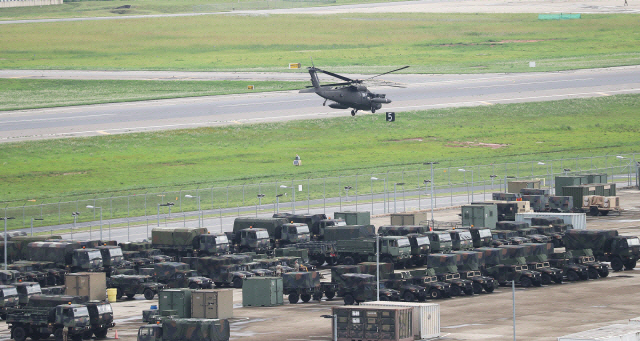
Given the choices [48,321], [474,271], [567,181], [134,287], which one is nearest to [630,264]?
[474,271]

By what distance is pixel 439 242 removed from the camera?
2859 inches

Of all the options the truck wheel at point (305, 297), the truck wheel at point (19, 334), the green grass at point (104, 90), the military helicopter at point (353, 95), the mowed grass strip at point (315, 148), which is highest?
the green grass at point (104, 90)

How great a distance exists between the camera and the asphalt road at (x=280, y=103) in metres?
134

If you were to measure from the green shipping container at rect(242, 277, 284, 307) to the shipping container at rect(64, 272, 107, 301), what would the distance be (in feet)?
29.7

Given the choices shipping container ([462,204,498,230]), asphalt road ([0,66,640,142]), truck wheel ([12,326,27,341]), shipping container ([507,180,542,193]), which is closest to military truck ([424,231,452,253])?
shipping container ([462,204,498,230])

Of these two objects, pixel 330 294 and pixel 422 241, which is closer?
pixel 330 294

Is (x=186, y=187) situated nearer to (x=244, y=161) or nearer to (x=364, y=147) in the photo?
(x=244, y=161)

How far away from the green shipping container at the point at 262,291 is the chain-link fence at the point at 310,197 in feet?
90.1

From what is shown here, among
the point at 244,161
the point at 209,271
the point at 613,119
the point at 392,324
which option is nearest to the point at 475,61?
the point at 613,119

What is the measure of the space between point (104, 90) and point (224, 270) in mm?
97680

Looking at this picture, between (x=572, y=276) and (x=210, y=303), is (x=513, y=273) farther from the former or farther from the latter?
(x=210, y=303)

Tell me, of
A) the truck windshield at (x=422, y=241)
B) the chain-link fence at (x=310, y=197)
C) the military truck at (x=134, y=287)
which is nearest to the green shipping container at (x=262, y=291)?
the military truck at (x=134, y=287)

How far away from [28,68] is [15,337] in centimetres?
13390

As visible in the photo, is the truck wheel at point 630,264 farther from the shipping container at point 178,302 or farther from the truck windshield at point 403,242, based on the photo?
the shipping container at point 178,302
